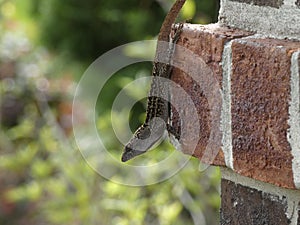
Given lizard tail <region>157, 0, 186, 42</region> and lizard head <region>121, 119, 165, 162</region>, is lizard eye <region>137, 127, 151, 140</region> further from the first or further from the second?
lizard tail <region>157, 0, 186, 42</region>

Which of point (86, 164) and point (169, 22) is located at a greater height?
point (169, 22)

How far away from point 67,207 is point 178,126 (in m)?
2.89

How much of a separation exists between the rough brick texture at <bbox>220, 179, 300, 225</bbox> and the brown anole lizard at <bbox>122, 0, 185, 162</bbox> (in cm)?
11

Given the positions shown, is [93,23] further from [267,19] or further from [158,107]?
[267,19]

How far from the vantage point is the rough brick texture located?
0.84 m

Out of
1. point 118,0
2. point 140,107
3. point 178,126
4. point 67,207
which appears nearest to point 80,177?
point 67,207

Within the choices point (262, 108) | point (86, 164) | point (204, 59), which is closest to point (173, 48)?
point (204, 59)

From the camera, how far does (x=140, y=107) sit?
386 centimetres

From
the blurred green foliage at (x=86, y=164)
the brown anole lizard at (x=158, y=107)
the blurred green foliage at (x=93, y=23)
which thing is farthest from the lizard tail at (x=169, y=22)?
the blurred green foliage at (x=93, y=23)

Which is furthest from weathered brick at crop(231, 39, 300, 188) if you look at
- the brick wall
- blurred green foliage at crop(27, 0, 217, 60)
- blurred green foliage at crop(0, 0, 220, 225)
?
blurred green foliage at crop(27, 0, 217, 60)

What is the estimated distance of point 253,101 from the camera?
0.78 meters

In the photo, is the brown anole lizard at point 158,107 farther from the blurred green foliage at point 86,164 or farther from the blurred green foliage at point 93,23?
the blurred green foliage at point 93,23

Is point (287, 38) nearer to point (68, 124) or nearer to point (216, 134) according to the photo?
point (216, 134)

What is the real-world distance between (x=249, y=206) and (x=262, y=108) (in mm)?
179
